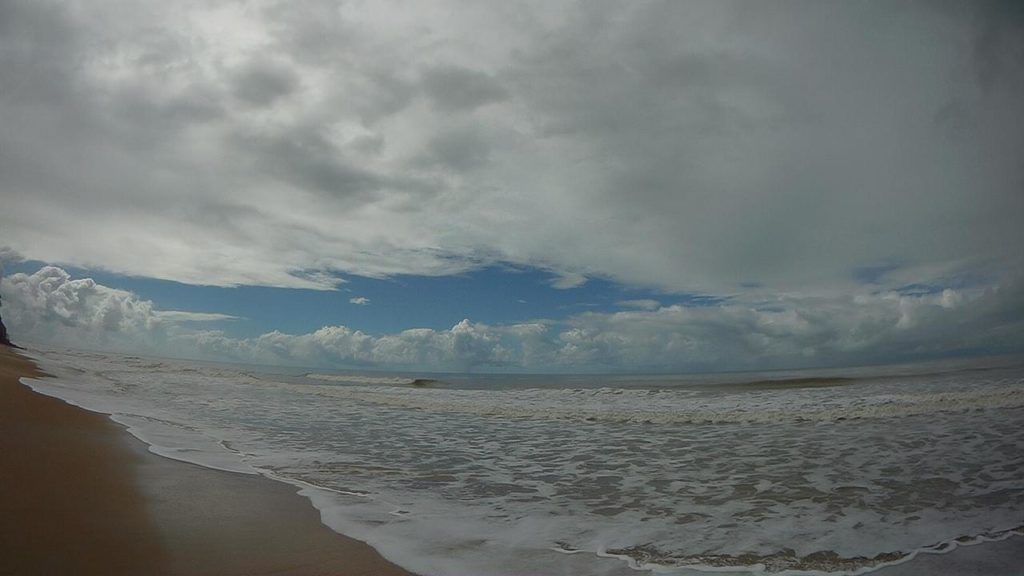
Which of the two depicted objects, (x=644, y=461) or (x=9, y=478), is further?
(x=644, y=461)

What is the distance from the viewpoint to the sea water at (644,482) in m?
4.60

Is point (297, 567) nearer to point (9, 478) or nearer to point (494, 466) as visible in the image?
point (9, 478)

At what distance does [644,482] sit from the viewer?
7.50 meters

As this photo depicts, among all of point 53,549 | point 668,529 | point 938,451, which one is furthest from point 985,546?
point 53,549

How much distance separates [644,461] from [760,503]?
321 cm

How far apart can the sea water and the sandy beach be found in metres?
0.50

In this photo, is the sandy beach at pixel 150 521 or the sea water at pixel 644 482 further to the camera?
the sea water at pixel 644 482

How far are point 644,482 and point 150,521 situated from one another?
6188mm

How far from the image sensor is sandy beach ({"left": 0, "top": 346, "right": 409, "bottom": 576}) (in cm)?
369

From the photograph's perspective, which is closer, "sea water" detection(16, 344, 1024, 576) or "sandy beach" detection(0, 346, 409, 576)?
"sandy beach" detection(0, 346, 409, 576)

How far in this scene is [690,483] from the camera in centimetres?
737

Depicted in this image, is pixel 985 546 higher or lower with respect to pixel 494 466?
higher

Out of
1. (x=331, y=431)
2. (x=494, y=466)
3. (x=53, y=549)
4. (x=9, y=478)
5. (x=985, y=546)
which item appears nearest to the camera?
(x=53, y=549)

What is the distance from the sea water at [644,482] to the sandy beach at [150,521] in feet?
1.64
